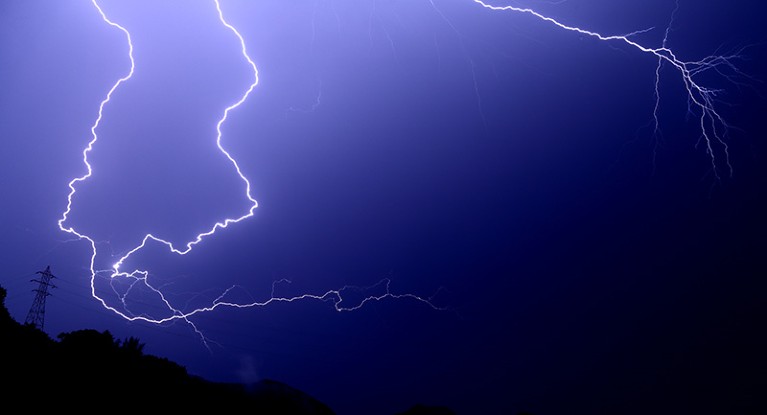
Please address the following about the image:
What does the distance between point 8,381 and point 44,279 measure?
1147 centimetres

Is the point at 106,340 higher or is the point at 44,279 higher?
the point at 44,279

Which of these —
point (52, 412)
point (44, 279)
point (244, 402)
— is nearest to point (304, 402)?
point (244, 402)

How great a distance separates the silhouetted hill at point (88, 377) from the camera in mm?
5641

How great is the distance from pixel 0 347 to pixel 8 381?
94cm

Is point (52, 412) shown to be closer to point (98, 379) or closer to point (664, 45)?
point (98, 379)

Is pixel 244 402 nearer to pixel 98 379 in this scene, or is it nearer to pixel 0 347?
pixel 98 379

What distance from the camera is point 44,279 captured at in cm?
1479

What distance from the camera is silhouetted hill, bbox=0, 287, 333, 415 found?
5.64 metres

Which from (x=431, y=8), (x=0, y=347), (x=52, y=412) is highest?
(x=431, y=8)

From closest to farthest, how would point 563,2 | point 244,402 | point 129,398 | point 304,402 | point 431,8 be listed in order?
point 129,398 → point 244,402 → point 563,2 → point 304,402 → point 431,8

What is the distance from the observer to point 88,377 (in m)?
6.35

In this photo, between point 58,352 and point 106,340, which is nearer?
point 58,352

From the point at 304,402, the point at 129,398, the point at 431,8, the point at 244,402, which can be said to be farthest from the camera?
the point at 431,8

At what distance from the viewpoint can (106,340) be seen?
24.0 feet
